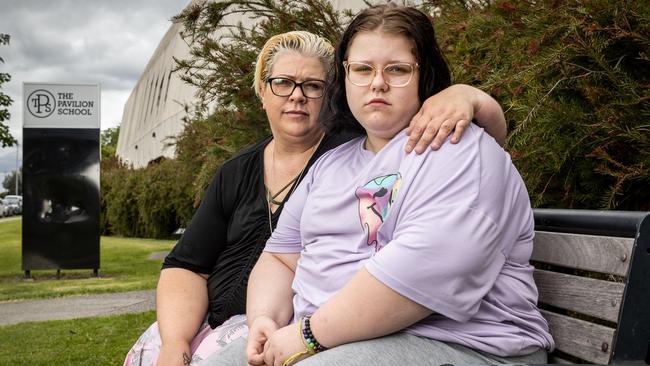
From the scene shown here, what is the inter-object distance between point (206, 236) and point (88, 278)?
37.6 feet

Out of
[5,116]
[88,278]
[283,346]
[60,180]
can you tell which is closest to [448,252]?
[283,346]

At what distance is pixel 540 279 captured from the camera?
2.30 metres

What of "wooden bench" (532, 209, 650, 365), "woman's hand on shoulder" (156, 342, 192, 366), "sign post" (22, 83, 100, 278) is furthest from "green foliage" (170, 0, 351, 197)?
"sign post" (22, 83, 100, 278)

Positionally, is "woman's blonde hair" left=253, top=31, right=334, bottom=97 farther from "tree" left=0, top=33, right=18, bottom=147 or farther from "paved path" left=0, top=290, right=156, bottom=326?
"tree" left=0, top=33, right=18, bottom=147

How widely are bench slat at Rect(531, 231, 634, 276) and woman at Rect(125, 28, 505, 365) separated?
0.95m

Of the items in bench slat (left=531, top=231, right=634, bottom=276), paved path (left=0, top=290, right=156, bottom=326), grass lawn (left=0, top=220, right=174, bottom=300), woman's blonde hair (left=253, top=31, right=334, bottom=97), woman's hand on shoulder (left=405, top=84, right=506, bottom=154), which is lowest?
grass lawn (left=0, top=220, right=174, bottom=300)

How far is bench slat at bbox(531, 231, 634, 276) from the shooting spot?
1886mm

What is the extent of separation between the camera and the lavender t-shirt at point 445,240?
180 cm

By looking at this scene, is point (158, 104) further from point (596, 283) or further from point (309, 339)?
point (596, 283)

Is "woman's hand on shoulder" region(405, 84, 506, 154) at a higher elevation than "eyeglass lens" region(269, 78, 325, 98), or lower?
lower

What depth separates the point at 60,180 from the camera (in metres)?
14.2

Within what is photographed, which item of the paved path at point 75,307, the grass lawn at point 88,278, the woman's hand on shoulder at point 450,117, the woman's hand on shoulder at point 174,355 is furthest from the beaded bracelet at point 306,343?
the grass lawn at point 88,278

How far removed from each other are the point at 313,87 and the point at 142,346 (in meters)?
1.24

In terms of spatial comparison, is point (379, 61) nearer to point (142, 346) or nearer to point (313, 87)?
point (313, 87)
